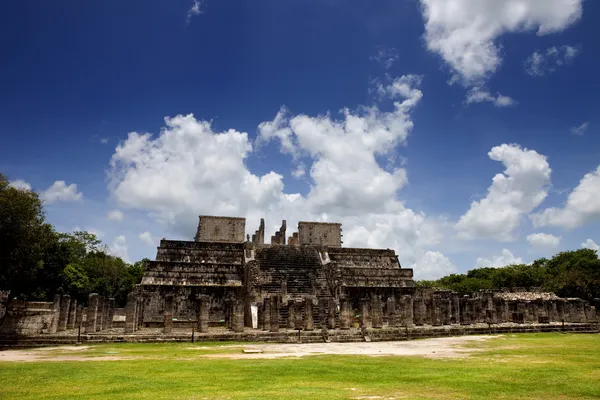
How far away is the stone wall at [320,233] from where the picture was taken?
146 feet

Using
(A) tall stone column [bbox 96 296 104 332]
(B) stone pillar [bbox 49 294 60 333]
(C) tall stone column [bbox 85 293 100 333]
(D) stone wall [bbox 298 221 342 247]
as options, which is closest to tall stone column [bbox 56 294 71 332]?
(B) stone pillar [bbox 49 294 60 333]

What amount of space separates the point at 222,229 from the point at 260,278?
14410 mm

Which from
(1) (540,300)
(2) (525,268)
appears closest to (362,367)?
(1) (540,300)

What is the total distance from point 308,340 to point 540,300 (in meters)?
19.6

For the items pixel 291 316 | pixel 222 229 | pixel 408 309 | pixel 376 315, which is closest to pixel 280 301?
pixel 291 316

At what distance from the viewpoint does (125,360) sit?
1252 centimetres

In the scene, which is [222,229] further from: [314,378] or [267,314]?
[314,378]

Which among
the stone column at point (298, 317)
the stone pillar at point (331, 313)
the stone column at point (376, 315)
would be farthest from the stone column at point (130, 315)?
the stone column at point (376, 315)

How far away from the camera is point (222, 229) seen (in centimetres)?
4347

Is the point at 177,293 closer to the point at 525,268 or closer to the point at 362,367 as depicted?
the point at 362,367

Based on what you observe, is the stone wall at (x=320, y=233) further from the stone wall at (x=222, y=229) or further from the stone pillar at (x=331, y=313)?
the stone pillar at (x=331, y=313)

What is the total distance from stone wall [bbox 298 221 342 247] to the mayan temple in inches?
283

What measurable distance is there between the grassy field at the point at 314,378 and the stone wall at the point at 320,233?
31.2 metres

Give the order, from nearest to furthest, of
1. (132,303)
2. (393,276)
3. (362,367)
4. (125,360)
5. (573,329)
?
(362,367) → (125,360) → (132,303) → (573,329) → (393,276)
